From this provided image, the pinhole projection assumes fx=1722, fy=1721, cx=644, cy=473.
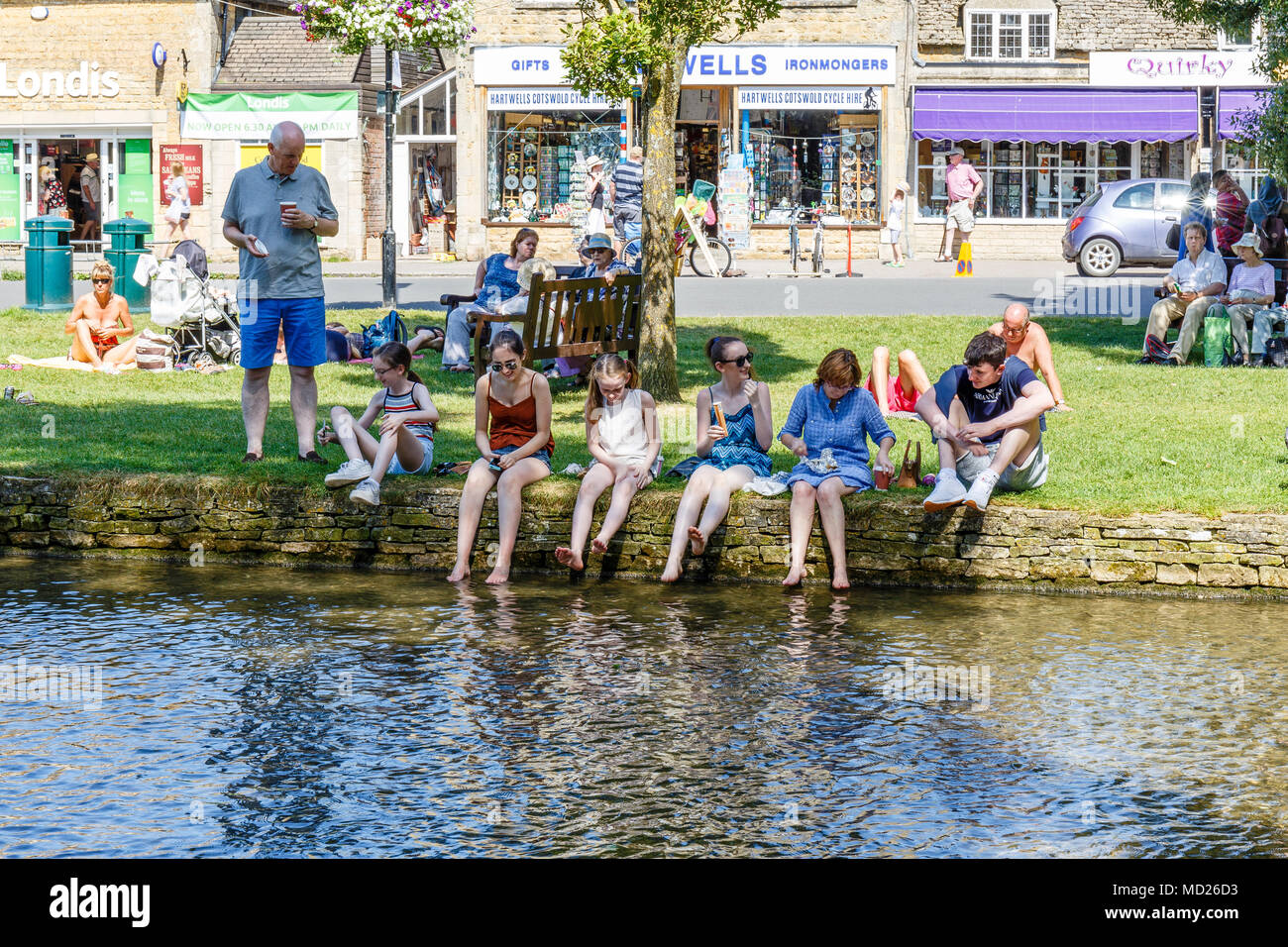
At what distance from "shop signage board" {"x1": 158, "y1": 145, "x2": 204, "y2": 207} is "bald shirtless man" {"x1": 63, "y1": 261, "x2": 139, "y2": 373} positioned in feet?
64.0

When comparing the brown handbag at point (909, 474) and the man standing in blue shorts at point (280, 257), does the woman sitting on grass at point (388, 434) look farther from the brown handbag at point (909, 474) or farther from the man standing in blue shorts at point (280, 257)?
the brown handbag at point (909, 474)

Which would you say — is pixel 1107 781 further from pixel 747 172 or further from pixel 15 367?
pixel 747 172

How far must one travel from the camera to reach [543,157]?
33094mm

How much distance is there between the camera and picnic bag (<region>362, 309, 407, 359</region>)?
15422 millimetres

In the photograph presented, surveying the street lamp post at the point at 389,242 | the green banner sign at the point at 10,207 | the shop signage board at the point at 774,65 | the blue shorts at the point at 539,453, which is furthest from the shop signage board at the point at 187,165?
the blue shorts at the point at 539,453

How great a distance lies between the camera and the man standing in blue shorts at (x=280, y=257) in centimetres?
994

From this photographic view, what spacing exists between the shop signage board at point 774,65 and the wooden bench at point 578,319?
776 inches

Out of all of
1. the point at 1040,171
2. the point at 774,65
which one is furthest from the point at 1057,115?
the point at 774,65

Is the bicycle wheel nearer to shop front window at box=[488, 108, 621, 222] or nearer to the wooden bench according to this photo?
shop front window at box=[488, 108, 621, 222]

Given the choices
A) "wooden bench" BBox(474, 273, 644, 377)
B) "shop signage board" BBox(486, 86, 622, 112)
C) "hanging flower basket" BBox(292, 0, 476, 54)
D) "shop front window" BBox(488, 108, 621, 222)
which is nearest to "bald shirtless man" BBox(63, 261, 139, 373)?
"wooden bench" BBox(474, 273, 644, 377)

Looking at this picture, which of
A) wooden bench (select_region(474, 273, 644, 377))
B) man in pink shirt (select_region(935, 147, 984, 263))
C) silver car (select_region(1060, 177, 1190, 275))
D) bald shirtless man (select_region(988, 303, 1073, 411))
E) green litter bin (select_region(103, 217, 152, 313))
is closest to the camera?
bald shirtless man (select_region(988, 303, 1073, 411))

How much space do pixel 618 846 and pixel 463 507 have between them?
4133mm

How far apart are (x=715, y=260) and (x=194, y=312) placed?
14.2m
